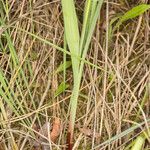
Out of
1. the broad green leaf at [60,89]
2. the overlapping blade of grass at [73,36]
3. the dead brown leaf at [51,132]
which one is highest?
the overlapping blade of grass at [73,36]

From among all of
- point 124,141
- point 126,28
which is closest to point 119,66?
point 126,28

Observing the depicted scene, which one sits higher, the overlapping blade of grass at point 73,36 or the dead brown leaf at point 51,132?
the overlapping blade of grass at point 73,36

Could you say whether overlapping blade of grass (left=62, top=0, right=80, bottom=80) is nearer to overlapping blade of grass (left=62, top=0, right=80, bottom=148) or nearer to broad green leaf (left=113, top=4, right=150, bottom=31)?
overlapping blade of grass (left=62, top=0, right=80, bottom=148)

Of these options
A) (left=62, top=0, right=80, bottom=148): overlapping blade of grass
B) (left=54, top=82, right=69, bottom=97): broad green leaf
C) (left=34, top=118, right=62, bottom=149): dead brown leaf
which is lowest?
(left=34, top=118, right=62, bottom=149): dead brown leaf

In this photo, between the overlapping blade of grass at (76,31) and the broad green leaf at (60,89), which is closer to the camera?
the overlapping blade of grass at (76,31)

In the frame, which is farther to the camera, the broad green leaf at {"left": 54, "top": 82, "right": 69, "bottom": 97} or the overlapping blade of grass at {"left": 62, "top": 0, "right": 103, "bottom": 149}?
the broad green leaf at {"left": 54, "top": 82, "right": 69, "bottom": 97}

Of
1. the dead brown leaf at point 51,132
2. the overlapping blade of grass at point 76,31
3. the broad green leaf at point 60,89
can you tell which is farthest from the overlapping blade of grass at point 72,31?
the dead brown leaf at point 51,132

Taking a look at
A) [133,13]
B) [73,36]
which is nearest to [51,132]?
[73,36]

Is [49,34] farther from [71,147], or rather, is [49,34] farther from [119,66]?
[71,147]

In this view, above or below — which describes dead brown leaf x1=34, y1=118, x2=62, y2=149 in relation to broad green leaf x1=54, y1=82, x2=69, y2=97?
below

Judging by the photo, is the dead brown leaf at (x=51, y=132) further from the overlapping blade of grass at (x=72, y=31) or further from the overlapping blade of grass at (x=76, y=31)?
the overlapping blade of grass at (x=72, y=31)

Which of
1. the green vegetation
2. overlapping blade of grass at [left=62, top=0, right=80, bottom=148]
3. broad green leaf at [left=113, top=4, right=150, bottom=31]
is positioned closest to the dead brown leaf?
the green vegetation
